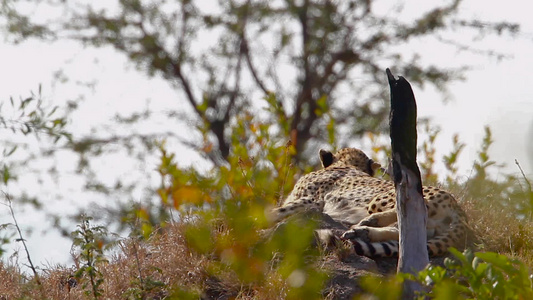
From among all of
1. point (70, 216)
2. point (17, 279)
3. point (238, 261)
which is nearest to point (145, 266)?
point (17, 279)

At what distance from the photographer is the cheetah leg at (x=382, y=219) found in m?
5.51

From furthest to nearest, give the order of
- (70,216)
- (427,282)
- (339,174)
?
(70,216) < (339,174) < (427,282)

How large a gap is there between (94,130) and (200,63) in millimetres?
1703

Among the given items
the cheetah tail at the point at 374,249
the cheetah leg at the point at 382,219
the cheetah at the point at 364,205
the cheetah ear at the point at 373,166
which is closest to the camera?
the cheetah tail at the point at 374,249

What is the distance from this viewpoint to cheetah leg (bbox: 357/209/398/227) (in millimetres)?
5512

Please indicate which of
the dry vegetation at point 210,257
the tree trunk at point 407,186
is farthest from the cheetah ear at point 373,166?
the tree trunk at point 407,186

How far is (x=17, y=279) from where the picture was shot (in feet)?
18.0

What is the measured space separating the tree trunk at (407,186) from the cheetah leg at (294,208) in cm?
147

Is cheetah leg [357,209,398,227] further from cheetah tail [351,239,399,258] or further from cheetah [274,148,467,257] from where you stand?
cheetah tail [351,239,399,258]

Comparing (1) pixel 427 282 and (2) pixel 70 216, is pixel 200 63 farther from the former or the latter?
(1) pixel 427 282

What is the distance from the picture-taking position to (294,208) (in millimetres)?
6215

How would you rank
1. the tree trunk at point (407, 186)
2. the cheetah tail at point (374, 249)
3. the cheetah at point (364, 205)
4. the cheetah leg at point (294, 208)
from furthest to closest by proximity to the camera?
the cheetah leg at point (294, 208), the cheetah at point (364, 205), the cheetah tail at point (374, 249), the tree trunk at point (407, 186)

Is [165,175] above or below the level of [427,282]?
above

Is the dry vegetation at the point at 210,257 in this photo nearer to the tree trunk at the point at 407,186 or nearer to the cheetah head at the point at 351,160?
the tree trunk at the point at 407,186
